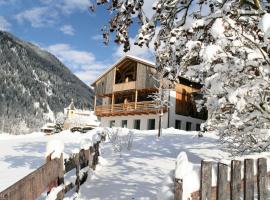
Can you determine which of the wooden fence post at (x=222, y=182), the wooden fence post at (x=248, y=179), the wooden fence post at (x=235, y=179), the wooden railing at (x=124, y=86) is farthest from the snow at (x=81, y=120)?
the wooden fence post at (x=222, y=182)

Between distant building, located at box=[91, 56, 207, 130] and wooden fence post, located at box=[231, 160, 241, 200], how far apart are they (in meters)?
33.4

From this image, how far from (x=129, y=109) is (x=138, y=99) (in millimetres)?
2537

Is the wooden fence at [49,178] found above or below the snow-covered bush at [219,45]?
below

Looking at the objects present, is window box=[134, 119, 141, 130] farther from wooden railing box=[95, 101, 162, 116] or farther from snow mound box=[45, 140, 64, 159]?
snow mound box=[45, 140, 64, 159]

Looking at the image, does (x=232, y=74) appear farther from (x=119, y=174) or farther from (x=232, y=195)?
(x=119, y=174)

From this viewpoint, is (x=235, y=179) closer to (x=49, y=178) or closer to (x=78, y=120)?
(x=49, y=178)

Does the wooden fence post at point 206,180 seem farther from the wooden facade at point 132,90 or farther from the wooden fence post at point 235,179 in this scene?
the wooden facade at point 132,90

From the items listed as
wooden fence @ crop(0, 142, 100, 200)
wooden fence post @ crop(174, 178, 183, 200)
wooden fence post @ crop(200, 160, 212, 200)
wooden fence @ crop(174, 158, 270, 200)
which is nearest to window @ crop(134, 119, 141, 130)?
wooden fence @ crop(0, 142, 100, 200)

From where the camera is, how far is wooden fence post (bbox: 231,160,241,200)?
14.9ft

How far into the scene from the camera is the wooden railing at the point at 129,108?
4000 cm

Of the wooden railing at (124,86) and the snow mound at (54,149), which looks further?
the wooden railing at (124,86)

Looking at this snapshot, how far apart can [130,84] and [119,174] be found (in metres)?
33.0

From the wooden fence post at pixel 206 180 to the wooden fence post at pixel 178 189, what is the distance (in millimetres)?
345

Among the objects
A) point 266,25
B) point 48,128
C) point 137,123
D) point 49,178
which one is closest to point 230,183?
point 266,25
